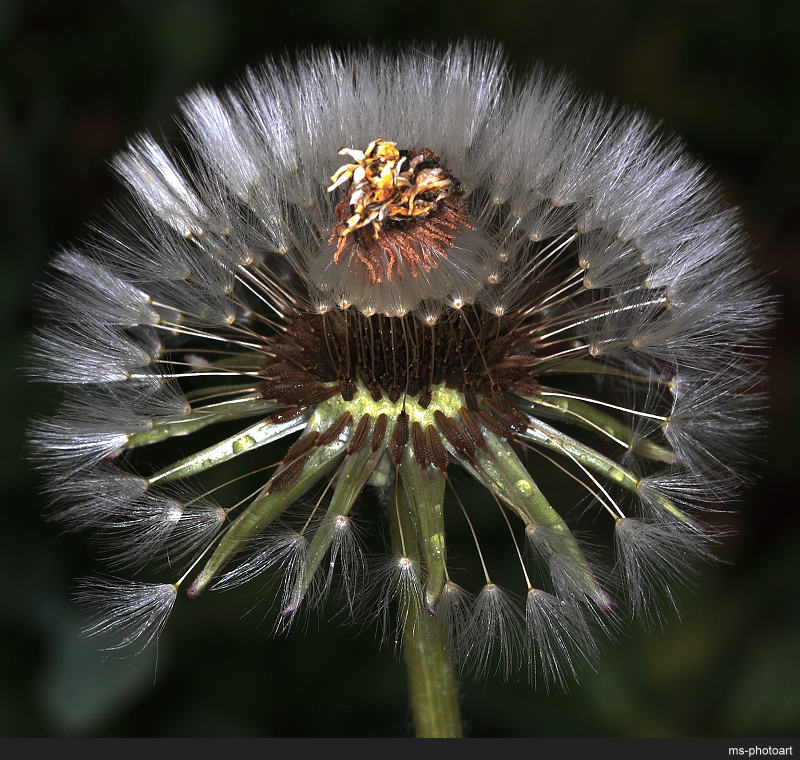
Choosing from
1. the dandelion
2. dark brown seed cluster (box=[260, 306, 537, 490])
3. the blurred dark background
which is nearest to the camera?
the dandelion

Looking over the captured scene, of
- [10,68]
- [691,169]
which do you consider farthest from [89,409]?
[10,68]

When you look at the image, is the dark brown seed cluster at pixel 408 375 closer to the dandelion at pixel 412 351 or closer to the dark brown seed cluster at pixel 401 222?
the dandelion at pixel 412 351

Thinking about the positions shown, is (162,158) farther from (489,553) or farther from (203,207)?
(489,553)

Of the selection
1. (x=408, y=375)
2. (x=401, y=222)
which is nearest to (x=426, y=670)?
(x=408, y=375)

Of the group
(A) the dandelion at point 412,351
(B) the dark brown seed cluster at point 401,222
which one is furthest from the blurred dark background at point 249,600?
(B) the dark brown seed cluster at point 401,222

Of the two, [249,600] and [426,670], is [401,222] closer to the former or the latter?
[426,670]

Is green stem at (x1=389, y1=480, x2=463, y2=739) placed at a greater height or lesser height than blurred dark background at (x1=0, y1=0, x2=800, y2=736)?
lesser

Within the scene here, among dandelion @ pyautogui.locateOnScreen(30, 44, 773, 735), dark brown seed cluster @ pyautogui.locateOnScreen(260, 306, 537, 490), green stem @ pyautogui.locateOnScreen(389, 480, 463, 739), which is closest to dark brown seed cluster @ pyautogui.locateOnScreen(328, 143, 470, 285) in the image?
dandelion @ pyautogui.locateOnScreen(30, 44, 773, 735)

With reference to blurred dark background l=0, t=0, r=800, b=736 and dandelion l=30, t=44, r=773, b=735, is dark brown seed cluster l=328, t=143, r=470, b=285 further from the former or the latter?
blurred dark background l=0, t=0, r=800, b=736
